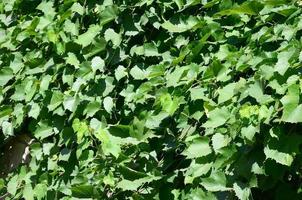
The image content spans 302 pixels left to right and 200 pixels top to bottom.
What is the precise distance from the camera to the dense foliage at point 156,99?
6.26ft

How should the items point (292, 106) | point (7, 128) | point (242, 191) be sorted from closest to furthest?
point (292, 106)
point (242, 191)
point (7, 128)

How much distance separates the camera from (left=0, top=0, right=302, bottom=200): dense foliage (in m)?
1.91

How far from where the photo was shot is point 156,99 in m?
2.30

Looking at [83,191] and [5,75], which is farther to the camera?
[5,75]

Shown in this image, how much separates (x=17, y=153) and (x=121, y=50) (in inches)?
39.6

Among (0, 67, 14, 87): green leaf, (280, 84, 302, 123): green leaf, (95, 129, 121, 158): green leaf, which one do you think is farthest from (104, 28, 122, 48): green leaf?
(280, 84, 302, 123): green leaf

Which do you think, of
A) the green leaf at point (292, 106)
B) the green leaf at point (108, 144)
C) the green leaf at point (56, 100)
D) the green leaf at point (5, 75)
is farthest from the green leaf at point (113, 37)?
the green leaf at point (292, 106)

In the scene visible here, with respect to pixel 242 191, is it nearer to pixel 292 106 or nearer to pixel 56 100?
pixel 292 106

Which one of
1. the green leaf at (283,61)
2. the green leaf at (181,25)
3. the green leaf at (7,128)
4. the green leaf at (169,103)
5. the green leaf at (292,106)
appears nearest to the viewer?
the green leaf at (292,106)

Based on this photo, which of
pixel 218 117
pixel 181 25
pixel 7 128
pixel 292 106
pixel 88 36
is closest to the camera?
pixel 292 106

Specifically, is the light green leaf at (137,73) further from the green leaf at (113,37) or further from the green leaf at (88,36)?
the green leaf at (88,36)

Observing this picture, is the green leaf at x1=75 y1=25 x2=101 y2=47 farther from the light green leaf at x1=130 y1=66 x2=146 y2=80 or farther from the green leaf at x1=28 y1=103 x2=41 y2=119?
the green leaf at x1=28 y1=103 x2=41 y2=119

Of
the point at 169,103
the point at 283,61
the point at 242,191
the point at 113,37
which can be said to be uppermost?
the point at 283,61

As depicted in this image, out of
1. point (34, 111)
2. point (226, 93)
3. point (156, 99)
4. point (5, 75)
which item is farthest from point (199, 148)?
point (5, 75)
